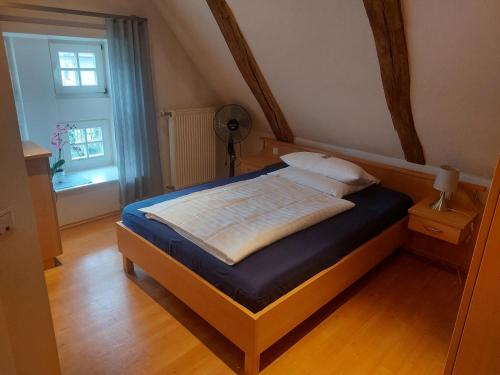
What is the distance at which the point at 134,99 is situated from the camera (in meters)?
3.51

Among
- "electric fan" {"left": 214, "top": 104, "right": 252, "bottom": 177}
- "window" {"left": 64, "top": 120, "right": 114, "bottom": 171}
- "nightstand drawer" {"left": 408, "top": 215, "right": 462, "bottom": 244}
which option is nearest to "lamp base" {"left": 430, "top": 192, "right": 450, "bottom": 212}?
"nightstand drawer" {"left": 408, "top": 215, "right": 462, "bottom": 244}

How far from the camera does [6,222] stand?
1187 millimetres

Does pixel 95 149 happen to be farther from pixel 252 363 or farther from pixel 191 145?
pixel 252 363

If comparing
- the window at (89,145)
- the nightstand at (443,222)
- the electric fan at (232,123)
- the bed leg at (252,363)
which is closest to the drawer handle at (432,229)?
the nightstand at (443,222)

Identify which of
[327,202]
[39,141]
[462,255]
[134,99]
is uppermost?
[134,99]

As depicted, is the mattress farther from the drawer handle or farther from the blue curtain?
the blue curtain

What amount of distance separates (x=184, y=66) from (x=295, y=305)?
301cm

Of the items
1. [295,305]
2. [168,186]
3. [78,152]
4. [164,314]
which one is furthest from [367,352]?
[78,152]

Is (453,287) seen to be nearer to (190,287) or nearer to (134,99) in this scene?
(190,287)

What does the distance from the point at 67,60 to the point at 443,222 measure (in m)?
3.54

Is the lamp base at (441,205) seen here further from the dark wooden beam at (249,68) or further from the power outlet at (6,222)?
the power outlet at (6,222)

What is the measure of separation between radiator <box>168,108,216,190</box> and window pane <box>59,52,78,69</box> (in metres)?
1.03

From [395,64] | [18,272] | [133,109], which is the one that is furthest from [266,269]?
[133,109]

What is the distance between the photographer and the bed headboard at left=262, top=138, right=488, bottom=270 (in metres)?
2.76
